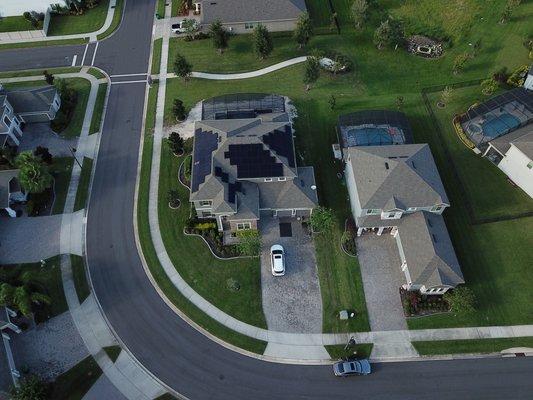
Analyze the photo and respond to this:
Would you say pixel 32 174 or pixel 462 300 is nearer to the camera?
pixel 462 300

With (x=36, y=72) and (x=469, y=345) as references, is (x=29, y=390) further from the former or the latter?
(x=36, y=72)

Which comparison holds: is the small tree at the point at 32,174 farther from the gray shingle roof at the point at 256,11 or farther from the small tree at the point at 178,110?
the gray shingle roof at the point at 256,11

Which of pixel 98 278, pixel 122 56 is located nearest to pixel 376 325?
pixel 98 278

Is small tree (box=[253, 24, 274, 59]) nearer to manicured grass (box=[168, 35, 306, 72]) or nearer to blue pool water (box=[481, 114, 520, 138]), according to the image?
manicured grass (box=[168, 35, 306, 72])

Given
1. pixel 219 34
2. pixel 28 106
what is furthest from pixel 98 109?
pixel 219 34

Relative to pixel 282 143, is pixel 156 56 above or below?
above

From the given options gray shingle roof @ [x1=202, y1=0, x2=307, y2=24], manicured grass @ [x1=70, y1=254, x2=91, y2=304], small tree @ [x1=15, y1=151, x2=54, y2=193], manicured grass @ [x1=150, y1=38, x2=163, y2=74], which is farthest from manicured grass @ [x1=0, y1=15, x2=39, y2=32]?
manicured grass @ [x1=70, y1=254, x2=91, y2=304]

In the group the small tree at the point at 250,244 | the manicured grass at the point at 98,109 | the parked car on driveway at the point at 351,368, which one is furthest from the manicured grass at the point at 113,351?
the manicured grass at the point at 98,109

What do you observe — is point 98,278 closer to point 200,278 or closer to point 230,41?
point 200,278
